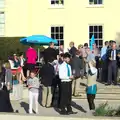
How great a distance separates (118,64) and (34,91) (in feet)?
19.9

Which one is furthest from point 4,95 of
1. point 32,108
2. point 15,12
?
point 15,12

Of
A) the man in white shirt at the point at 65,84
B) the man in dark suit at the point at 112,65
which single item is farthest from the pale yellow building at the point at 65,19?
the man in white shirt at the point at 65,84

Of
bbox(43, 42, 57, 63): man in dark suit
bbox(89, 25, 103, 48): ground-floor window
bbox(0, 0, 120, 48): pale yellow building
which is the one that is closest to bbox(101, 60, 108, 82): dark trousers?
bbox(43, 42, 57, 63): man in dark suit

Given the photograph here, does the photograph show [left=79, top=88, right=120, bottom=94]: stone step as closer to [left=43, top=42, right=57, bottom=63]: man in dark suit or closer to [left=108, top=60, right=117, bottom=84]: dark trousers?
[left=108, top=60, right=117, bottom=84]: dark trousers

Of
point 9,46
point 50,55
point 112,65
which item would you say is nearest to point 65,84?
point 50,55

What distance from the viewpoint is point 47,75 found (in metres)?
14.9

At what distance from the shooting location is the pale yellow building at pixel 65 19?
106 ft

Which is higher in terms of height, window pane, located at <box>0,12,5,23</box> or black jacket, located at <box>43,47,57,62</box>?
window pane, located at <box>0,12,5,23</box>

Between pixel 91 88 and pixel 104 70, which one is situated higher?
pixel 104 70

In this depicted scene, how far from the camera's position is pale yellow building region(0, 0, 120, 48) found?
1273 inches

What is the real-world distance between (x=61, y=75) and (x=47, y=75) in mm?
1761

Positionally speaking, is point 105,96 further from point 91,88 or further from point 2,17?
point 2,17

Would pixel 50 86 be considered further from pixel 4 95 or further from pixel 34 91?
pixel 4 95

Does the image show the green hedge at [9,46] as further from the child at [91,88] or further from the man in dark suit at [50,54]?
the child at [91,88]
